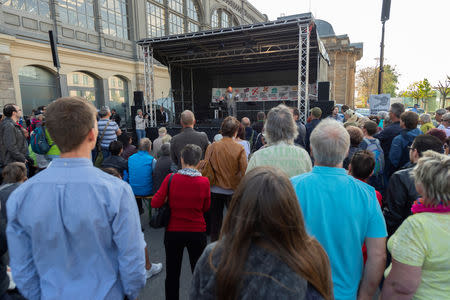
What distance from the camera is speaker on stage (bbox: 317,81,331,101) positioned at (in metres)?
10.1

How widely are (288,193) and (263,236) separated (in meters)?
0.16

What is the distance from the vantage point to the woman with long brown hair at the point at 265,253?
31.7 inches

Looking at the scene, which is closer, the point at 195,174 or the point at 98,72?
the point at 195,174

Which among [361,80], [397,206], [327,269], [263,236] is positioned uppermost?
[361,80]

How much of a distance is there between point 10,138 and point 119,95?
12.9 meters

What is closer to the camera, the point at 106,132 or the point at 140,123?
the point at 106,132

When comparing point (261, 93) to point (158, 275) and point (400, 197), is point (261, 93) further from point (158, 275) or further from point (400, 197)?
point (400, 197)

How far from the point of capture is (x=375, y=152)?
3.37m

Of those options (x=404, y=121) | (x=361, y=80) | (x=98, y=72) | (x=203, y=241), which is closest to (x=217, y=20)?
(x=98, y=72)

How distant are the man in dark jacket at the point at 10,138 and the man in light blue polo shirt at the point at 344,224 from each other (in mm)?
4815

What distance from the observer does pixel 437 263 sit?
125cm

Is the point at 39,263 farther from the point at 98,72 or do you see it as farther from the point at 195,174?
the point at 98,72

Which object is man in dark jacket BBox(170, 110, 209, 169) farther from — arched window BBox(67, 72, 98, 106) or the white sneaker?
arched window BBox(67, 72, 98, 106)

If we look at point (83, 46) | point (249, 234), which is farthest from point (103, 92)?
point (249, 234)
